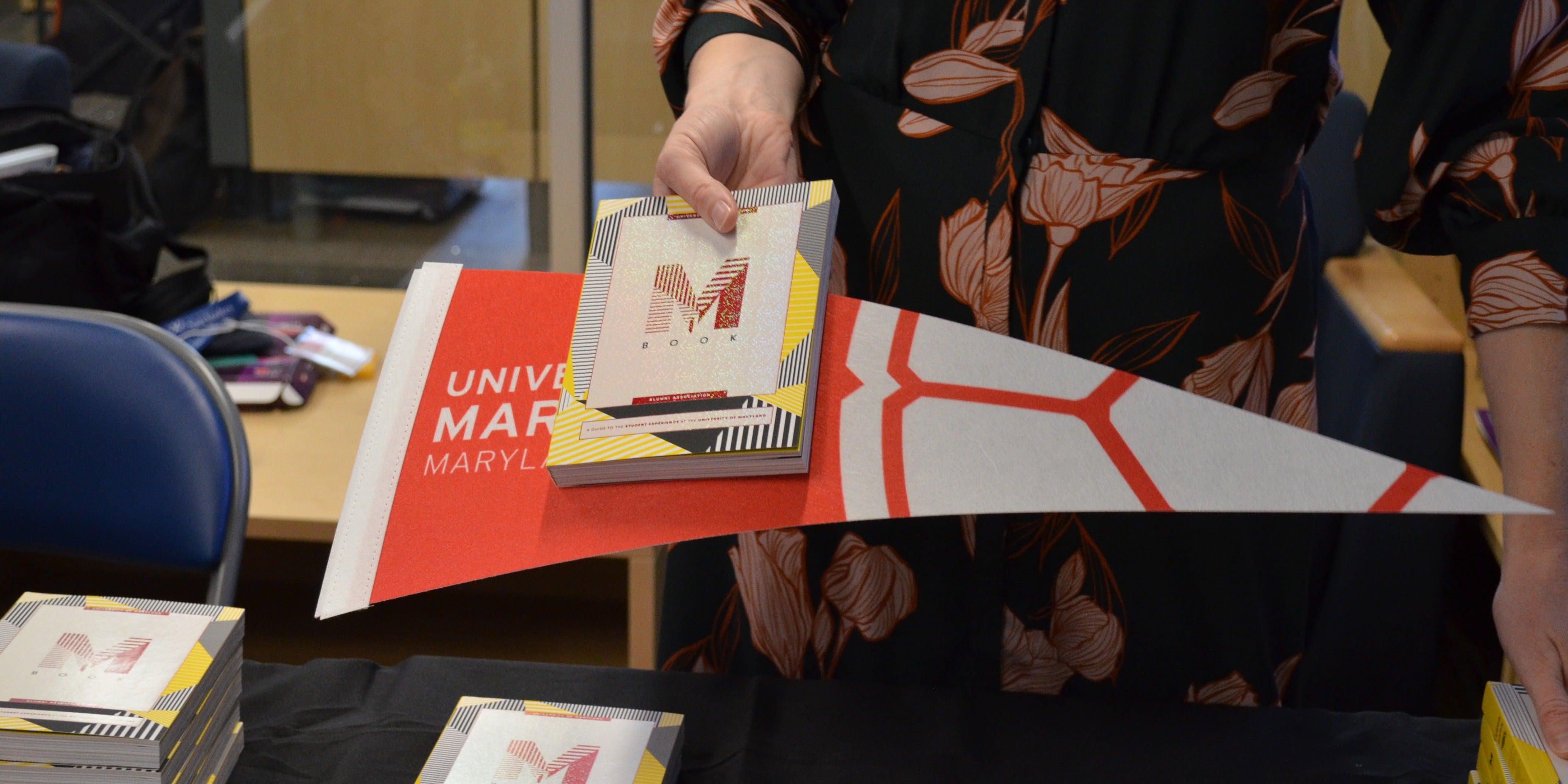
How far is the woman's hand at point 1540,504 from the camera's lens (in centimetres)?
62

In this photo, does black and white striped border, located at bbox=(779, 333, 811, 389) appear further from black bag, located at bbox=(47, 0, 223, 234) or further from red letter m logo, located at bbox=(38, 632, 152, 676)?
black bag, located at bbox=(47, 0, 223, 234)

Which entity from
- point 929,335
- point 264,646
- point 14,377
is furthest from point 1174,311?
point 264,646

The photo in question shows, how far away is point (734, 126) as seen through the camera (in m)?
0.82

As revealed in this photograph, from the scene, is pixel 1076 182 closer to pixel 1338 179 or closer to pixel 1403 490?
pixel 1403 490

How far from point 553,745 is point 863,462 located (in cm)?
28

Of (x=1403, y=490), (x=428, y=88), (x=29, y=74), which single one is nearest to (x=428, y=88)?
(x=428, y=88)

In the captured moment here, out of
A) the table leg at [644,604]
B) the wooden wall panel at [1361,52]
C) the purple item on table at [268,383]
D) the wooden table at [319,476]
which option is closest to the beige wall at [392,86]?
the wooden table at [319,476]

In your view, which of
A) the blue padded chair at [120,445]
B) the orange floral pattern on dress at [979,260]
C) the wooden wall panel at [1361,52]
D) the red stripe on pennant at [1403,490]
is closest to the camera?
the red stripe on pennant at [1403,490]

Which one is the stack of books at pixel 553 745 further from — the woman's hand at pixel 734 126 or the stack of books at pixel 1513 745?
the stack of books at pixel 1513 745

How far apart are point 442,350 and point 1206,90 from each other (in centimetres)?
51

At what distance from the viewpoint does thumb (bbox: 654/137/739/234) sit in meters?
0.70

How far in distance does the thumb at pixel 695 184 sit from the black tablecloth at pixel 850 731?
1.10ft

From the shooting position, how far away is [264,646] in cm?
188

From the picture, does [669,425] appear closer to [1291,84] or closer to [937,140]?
[937,140]
